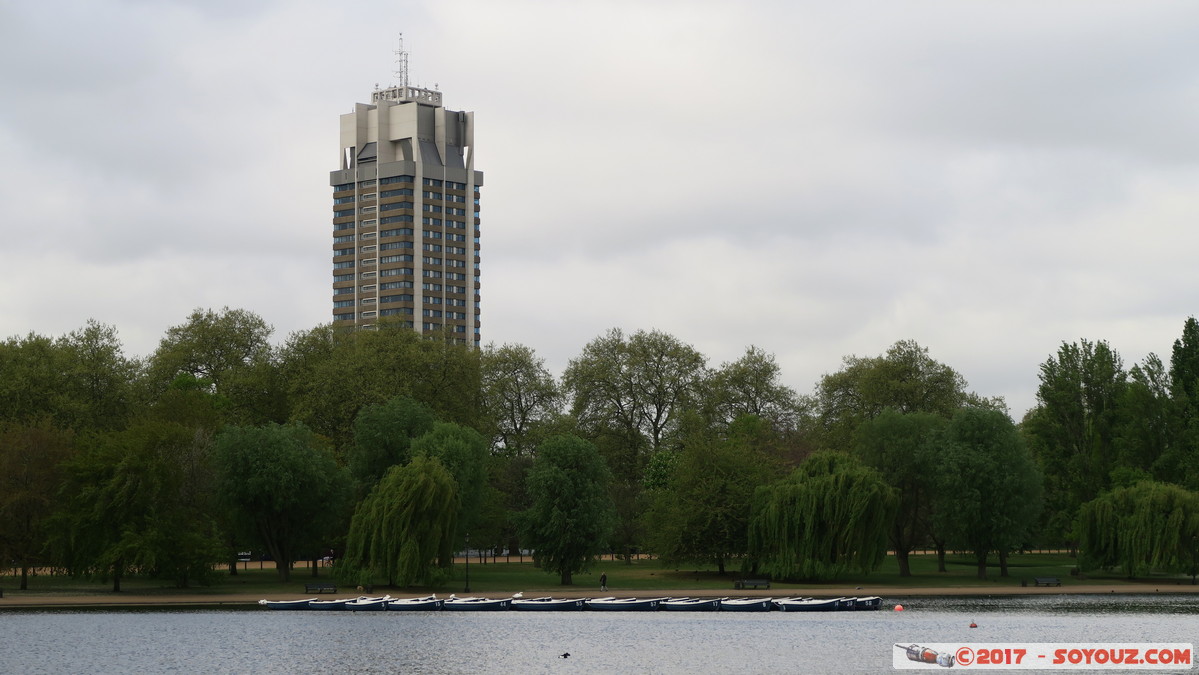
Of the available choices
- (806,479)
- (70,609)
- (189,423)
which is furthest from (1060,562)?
(70,609)

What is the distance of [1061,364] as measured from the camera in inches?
4729

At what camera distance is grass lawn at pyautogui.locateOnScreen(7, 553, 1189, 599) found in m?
97.0

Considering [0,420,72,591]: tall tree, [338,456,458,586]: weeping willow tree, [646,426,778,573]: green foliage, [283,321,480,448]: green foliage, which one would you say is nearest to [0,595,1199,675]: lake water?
[338,456,458,586]: weeping willow tree

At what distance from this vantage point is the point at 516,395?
155 m

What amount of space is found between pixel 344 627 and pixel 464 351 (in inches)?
2753

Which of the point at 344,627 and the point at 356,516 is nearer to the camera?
the point at 344,627

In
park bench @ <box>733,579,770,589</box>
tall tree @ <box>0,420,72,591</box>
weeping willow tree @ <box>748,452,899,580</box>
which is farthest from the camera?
park bench @ <box>733,579,770,589</box>

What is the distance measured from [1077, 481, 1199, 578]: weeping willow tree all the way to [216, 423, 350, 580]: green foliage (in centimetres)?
5702

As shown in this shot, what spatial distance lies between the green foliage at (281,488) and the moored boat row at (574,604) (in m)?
9.95

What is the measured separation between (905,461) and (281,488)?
47.8 m

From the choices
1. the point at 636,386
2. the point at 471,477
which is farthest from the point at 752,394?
the point at 471,477

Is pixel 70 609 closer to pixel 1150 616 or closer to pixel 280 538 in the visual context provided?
pixel 280 538

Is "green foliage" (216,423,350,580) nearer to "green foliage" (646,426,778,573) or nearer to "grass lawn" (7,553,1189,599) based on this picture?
"grass lawn" (7,553,1189,599)

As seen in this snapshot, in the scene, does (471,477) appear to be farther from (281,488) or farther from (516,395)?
(516,395)
